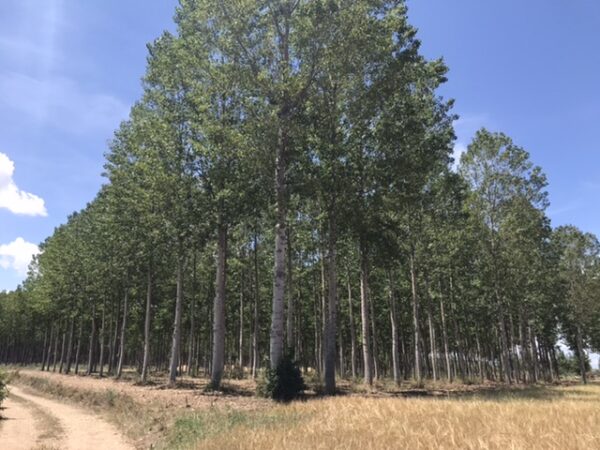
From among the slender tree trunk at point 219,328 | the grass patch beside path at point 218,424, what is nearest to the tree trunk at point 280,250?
the grass patch beside path at point 218,424

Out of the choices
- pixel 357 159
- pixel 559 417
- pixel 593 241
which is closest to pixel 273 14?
pixel 357 159

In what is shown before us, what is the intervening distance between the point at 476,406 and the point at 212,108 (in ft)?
62.7

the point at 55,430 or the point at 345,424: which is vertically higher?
the point at 345,424

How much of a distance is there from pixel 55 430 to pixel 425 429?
13360 mm

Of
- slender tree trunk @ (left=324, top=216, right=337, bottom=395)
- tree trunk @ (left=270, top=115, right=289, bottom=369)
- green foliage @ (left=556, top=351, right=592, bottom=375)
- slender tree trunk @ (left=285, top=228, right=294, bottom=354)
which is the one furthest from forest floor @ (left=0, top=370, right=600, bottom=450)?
green foliage @ (left=556, top=351, right=592, bottom=375)

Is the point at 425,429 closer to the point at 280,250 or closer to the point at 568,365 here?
the point at 280,250

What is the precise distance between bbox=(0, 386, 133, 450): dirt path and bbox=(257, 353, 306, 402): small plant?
5.56 metres

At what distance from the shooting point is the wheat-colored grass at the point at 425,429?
8070mm

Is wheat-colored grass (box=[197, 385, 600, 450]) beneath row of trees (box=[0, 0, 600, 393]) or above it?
beneath

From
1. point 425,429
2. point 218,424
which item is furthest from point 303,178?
point 425,429

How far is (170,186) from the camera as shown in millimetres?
24781

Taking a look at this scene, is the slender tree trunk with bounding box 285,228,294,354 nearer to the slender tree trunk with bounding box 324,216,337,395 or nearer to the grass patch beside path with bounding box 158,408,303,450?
the slender tree trunk with bounding box 324,216,337,395

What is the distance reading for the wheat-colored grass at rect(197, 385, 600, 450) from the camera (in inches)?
318

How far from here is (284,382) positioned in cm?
1748
